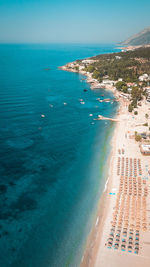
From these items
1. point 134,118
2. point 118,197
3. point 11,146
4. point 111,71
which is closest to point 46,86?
point 111,71

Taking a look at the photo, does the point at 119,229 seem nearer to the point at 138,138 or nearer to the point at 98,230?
the point at 98,230

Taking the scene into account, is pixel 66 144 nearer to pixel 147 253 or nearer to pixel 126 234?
pixel 126 234

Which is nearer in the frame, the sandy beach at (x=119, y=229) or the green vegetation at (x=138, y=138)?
the sandy beach at (x=119, y=229)

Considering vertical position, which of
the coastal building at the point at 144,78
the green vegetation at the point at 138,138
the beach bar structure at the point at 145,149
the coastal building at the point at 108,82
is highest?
the coastal building at the point at 144,78

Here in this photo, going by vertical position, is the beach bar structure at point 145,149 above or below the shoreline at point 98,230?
above

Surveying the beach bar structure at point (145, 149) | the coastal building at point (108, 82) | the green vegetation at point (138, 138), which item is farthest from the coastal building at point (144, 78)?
the beach bar structure at point (145, 149)

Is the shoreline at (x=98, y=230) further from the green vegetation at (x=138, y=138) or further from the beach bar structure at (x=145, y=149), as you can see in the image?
the green vegetation at (x=138, y=138)

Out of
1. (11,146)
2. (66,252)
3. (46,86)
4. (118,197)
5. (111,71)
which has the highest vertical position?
(111,71)

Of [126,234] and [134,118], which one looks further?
[134,118]

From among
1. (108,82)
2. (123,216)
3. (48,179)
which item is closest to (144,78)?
(108,82)
